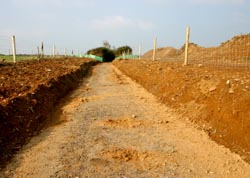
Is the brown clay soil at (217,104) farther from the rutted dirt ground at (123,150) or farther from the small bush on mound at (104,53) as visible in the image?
the small bush on mound at (104,53)

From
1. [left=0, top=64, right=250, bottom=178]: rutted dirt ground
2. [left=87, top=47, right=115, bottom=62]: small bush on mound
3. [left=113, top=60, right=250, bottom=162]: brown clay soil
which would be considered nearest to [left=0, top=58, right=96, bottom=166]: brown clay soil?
[left=0, top=64, right=250, bottom=178]: rutted dirt ground

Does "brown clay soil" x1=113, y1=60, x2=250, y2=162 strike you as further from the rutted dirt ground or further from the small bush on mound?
the small bush on mound

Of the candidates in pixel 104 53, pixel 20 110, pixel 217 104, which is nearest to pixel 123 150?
pixel 217 104

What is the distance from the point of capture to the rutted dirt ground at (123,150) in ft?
14.7

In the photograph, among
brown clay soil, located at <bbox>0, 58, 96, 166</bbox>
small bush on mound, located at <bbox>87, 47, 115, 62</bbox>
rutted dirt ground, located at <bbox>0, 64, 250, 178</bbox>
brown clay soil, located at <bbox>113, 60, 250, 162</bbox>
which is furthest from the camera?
small bush on mound, located at <bbox>87, 47, 115, 62</bbox>

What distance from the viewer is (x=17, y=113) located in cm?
648

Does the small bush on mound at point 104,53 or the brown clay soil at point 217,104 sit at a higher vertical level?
the small bush on mound at point 104,53

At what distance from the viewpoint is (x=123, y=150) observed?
5246 millimetres

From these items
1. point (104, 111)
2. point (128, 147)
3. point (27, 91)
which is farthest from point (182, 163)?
point (27, 91)

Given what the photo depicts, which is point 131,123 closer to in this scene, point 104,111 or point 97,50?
point 104,111

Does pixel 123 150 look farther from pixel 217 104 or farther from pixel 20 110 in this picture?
pixel 20 110

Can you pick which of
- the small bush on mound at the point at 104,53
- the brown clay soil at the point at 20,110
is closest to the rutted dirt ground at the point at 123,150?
the brown clay soil at the point at 20,110

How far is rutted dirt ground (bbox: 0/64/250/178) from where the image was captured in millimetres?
4469

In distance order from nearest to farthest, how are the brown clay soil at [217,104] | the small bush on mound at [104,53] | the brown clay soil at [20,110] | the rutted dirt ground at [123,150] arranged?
the rutted dirt ground at [123,150]
the brown clay soil at [20,110]
the brown clay soil at [217,104]
the small bush on mound at [104,53]
